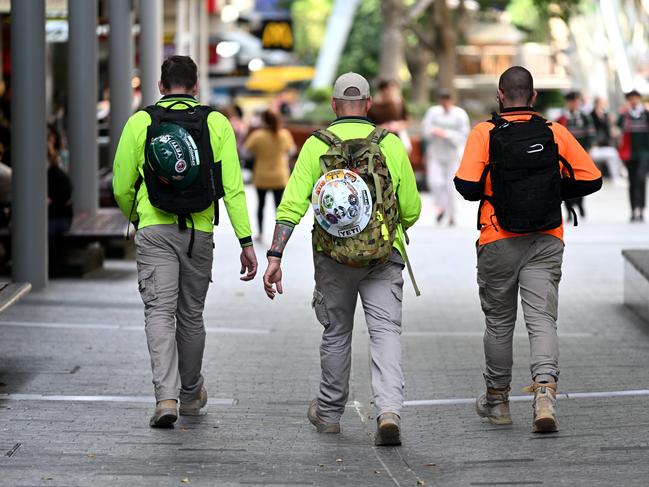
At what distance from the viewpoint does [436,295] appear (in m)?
14.2

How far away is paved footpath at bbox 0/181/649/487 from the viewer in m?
7.05

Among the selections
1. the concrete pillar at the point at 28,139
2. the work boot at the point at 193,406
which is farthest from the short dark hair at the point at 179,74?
the concrete pillar at the point at 28,139

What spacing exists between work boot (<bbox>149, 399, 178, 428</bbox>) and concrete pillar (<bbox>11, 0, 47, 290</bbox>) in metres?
6.01

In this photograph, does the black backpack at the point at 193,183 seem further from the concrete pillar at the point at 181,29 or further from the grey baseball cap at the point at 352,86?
the concrete pillar at the point at 181,29

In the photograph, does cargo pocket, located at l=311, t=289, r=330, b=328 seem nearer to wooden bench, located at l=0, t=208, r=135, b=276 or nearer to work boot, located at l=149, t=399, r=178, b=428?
work boot, located at l=149, t=399, r=178, b=428

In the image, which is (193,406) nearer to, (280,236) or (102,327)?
(280,236)

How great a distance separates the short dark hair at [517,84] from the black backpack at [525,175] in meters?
0.15

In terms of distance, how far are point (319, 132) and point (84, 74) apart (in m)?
10.2

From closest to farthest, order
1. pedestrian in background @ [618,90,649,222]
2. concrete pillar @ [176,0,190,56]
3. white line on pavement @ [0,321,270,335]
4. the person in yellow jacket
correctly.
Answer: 1. the person in yellow jacket
2. white line on pavement @ [0,321,270,335]
3. pedestrian in background @ [618,90,649,222]
4. concrete pillar @ [176,0,190,56]

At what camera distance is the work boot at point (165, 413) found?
7867 millimetres

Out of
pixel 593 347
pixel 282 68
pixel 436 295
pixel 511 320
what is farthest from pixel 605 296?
pixel 282 68

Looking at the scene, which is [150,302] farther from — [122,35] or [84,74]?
[122,35]

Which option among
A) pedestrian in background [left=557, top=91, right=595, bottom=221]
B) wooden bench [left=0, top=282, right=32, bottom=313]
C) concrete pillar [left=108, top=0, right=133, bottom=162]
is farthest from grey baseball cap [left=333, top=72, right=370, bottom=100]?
pedestrian in background [left=557, top=91, right=595, bottom=221]

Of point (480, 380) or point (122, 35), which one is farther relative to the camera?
point (122, 35)
